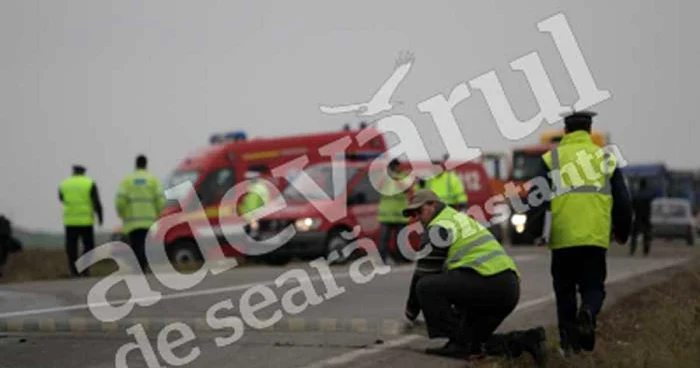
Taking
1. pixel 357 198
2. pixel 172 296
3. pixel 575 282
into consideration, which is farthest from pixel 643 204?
pixel 575 282

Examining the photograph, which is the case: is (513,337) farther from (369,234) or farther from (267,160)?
(267,160)

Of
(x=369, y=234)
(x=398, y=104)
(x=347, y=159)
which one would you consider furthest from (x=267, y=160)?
(x=398, y=104)

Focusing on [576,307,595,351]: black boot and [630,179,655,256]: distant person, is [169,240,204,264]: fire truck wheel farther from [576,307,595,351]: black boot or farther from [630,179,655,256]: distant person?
[576,307,595,351]: black boot

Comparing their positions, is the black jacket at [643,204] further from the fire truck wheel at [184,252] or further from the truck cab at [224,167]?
the fire truck wheel at [184,252]

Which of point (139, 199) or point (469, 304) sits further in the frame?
point (139, 199)

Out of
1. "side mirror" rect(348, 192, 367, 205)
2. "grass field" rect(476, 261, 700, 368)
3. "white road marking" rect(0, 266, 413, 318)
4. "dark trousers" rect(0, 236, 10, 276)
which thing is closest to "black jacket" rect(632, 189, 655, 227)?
"side mirror" rect(348, 192, 367, 205)

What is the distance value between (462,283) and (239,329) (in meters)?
2.55

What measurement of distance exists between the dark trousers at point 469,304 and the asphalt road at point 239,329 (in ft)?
0.80

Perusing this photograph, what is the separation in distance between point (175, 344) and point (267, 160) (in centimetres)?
1894

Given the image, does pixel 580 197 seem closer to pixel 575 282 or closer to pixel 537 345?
pixel 575 282

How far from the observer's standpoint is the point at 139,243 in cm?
2241

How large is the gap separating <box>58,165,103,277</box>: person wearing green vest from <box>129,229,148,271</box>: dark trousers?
55 cm

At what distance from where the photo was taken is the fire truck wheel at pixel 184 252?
27.2 metres

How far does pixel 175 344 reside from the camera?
10.9 m
